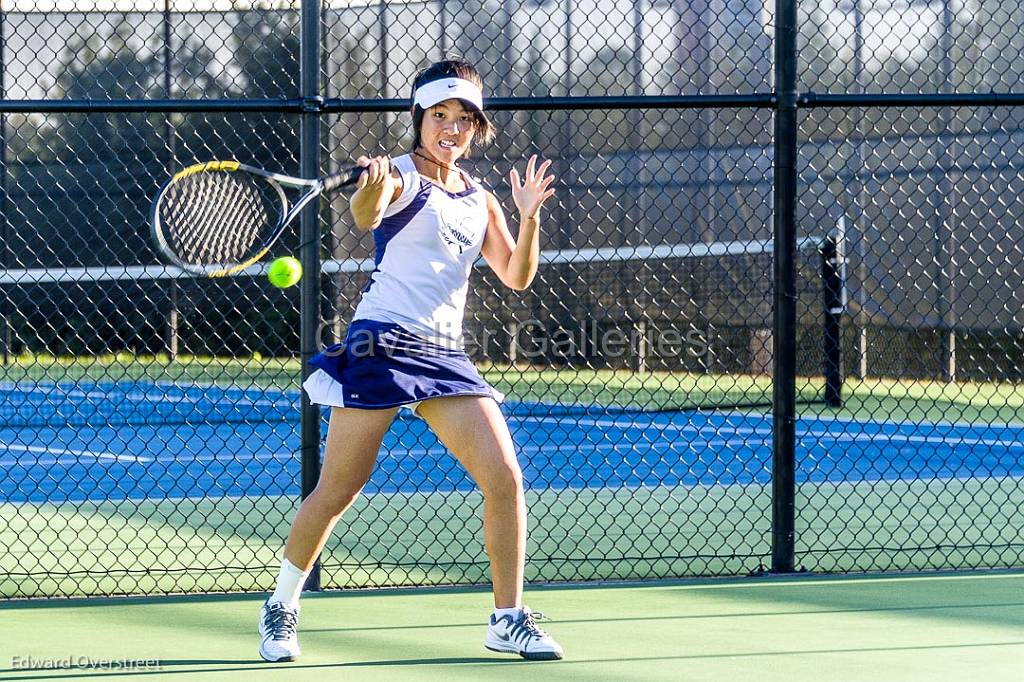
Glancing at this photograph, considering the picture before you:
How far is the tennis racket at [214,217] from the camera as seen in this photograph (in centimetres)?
350

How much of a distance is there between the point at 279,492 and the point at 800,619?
12.1ft

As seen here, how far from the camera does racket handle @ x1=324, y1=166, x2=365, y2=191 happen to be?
3270 mm

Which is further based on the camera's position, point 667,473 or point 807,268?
point 807,268

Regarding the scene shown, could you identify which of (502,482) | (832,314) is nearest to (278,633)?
(502,482)

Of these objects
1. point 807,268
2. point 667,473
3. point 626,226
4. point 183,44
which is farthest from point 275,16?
point 667,473

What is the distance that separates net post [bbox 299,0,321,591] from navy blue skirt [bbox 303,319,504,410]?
3.06ft

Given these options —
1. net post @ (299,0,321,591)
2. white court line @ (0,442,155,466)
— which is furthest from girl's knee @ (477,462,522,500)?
white court line @ (0,442,155,466)

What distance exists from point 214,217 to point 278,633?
1088 millimetres

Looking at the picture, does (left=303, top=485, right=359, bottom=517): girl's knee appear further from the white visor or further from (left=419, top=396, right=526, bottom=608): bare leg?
the white visor

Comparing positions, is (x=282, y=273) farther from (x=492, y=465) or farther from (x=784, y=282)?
(x=784, y=282)

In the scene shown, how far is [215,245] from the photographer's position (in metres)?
3.68

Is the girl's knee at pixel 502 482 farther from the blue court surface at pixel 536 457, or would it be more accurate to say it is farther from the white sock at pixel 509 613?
the blue court surface at pixel 536 457

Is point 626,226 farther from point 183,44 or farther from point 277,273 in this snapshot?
point 277,273

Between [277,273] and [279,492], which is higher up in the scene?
[277,273]
